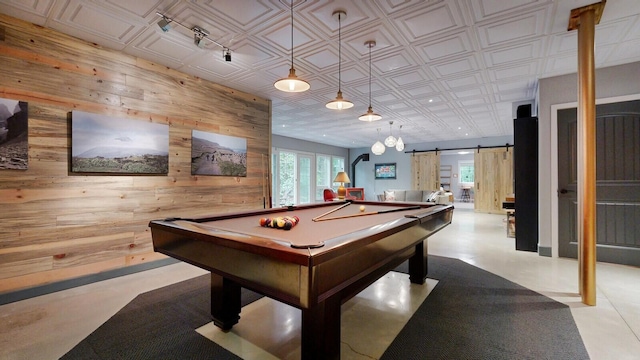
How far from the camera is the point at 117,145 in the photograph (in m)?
3.15

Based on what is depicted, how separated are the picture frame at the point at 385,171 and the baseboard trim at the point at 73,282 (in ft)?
31.4

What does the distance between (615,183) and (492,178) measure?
238 inches

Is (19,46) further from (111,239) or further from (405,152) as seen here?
(405,152)

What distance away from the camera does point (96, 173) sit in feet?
9.93

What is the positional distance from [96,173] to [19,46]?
130 cm

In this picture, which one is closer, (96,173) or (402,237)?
(402,237)

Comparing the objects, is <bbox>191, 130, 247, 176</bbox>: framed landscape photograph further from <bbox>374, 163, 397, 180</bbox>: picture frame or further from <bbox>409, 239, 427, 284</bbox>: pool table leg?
<bbox>374, 163, 397, 180</bbox>: picture frame

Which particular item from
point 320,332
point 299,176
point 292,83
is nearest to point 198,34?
point 292,83

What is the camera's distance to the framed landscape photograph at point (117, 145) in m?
2.89

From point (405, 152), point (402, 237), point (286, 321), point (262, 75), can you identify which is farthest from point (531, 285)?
point (405, 152)

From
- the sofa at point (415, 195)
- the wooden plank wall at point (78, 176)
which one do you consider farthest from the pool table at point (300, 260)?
the sofa at point (415, 195)

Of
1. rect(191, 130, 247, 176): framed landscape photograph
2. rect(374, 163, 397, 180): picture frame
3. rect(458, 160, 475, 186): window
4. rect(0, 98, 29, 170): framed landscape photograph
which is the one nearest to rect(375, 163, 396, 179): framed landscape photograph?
rect(374, 163, 397, 180): picture frame

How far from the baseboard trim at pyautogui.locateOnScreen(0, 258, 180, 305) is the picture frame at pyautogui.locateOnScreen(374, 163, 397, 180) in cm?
958

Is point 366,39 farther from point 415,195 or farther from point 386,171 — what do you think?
point 386,171
